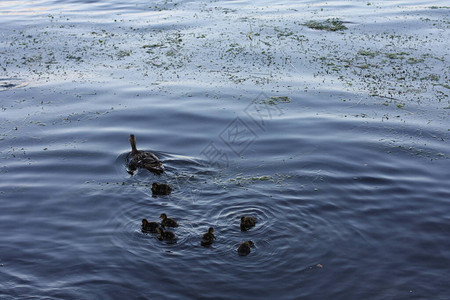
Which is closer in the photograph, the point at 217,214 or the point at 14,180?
the point at 217,214

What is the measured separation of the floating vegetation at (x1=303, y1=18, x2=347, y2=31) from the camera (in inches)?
769

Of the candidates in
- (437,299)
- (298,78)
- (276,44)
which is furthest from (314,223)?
(276,44)

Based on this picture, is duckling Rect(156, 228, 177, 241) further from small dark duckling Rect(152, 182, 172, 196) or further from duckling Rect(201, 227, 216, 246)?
small dark duckling Rect(152, 182, 172, 196)

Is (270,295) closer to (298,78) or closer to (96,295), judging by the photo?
(96,295)

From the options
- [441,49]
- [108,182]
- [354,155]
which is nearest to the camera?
[108,182]

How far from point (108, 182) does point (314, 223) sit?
14.5 feet

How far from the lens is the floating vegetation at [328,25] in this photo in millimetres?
19531

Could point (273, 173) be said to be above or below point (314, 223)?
above

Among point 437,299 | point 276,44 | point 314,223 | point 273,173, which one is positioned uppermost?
point 276,44

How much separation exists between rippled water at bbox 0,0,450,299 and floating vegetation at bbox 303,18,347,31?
404 millimetres

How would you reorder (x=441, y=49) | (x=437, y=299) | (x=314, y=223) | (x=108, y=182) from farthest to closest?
(x=441, y=49), (x=108, y=182), (x=314, y=223), (x=437, y=299)

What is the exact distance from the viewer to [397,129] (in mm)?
12414

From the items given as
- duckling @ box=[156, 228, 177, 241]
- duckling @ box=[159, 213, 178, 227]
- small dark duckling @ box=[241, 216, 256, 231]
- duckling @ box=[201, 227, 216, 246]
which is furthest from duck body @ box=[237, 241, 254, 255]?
duckling @ box=[159, 213, 178, 227]

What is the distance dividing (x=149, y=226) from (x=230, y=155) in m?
3.60
